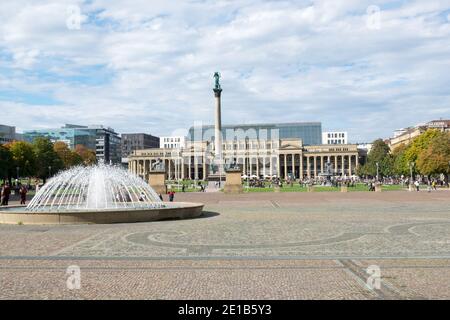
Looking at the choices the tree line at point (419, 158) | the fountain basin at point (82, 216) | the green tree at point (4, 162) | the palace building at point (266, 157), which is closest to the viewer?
the fountain basin at point (82, 216)

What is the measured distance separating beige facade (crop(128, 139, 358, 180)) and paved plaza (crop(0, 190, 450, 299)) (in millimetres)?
162780

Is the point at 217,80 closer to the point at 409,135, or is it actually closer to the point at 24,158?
the point at 24,158

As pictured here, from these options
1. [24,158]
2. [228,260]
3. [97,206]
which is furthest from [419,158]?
[228,260]

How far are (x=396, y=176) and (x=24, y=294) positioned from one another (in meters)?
128

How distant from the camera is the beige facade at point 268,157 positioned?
185750 mm

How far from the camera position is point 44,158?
103 metres

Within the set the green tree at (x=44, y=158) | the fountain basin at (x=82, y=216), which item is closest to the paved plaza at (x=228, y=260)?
the fountain basin at (x=82, y=216)

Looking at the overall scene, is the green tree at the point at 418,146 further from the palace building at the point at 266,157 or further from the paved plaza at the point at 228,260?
the paved plaza at the point at 228,260

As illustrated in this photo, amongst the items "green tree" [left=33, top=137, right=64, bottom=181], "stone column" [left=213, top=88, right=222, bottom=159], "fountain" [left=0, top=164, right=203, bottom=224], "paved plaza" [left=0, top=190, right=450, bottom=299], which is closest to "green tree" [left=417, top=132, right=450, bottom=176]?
"stone column" [left=213, top=88, right=222, bottom=159]

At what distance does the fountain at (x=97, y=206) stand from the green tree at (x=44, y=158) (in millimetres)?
75038

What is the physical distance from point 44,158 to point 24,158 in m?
8.77

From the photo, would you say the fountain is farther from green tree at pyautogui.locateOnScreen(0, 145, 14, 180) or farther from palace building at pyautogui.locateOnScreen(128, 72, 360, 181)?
palace building at pyautogui.locateOnScreen(128, 72, 360, 181)

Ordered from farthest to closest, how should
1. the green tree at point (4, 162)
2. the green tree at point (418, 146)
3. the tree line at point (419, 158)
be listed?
the green tree at point (418, 146)
the tree line at point (419, 158)
the green tree at point (4, 162)
